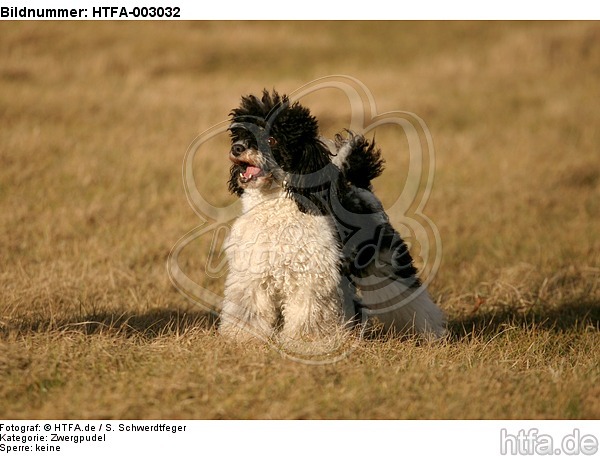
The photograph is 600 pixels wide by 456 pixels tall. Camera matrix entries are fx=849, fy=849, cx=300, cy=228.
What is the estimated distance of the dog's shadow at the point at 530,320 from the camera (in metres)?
6.55

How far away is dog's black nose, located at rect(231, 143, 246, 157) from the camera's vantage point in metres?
5.38

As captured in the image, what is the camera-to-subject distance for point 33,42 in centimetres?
1597

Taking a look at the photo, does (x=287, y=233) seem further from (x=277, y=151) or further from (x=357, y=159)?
(x=357, y=159)

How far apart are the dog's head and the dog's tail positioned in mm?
494

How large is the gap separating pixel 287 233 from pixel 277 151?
532mm

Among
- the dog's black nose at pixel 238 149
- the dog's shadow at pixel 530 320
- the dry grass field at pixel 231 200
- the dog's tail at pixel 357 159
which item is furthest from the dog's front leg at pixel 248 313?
the dog's shadow at pixel 530 320

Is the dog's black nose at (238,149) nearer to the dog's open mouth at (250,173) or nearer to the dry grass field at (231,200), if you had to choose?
the dog's open mouth at (250,173)

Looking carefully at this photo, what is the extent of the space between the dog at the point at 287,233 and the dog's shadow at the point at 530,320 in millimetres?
1238

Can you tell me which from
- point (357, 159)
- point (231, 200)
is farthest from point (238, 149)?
point (231, 200)

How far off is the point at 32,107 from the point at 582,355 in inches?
357

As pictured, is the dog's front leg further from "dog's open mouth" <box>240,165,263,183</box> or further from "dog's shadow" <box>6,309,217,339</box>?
"dog's open mouth" <box>240,165,263,183</box>

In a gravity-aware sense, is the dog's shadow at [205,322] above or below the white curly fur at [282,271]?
below

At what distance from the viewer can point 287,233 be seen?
5395 millimetres

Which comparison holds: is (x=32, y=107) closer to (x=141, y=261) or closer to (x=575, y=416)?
(x=141, y=261)
